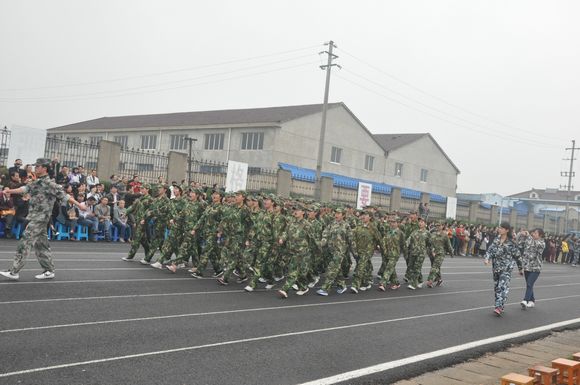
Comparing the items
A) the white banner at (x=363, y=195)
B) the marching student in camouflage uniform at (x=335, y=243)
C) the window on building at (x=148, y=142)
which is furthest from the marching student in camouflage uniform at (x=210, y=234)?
the window on building at (x=148, y=142)

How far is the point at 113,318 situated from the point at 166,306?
52.3 inches

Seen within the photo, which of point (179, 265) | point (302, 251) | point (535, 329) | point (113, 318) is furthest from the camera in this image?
point (179, 265)

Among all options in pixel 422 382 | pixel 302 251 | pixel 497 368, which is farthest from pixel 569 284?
pixel 422 382

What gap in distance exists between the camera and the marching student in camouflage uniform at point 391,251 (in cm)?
1478

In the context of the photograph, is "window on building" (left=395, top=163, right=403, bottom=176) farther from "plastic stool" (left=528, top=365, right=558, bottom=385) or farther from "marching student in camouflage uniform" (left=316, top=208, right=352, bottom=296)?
"plastic stool" (left=528, top=365, right=558, bottom=385)

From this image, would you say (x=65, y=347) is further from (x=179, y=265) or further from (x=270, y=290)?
(x=179, y=265)

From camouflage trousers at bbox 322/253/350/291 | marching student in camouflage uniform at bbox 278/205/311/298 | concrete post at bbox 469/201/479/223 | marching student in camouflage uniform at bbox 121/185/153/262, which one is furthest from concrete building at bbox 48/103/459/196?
marching student in camouflage uniform at bbox 278/205/311/298

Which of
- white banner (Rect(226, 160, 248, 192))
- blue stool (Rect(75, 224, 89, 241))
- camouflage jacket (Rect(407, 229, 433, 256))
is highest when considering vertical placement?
white banner (Rect(226, 160, 248, 192))

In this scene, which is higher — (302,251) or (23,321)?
(302,251)

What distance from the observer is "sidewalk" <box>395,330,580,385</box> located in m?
6.84

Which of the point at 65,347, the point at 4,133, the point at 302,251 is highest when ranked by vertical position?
the point at 4,133

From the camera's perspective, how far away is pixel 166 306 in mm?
9477

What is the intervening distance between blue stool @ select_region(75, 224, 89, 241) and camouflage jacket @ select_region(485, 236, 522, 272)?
12641 mm

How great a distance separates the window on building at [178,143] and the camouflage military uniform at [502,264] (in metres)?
37.8
